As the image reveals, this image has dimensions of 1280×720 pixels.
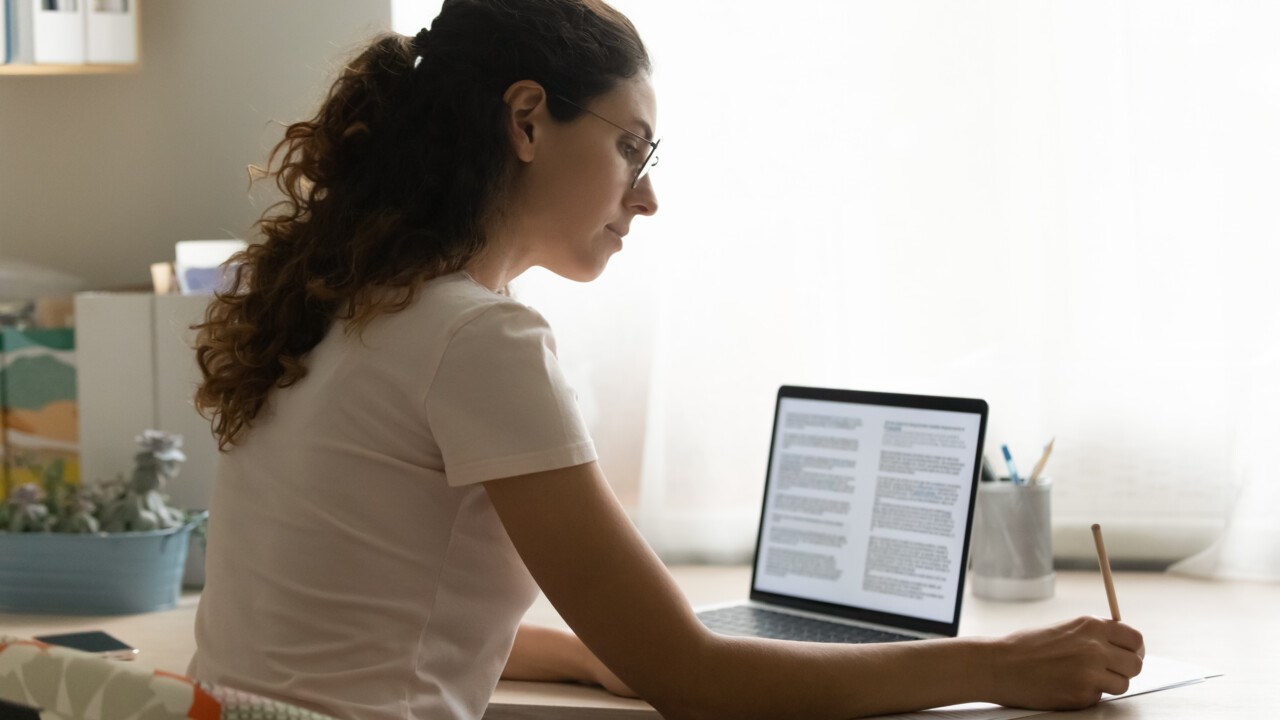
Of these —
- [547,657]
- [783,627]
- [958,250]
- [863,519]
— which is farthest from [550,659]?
[958,250]

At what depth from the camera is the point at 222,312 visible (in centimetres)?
103

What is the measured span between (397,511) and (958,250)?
1.16m

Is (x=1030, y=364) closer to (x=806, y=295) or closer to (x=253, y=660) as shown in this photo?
(x=806, y=295)

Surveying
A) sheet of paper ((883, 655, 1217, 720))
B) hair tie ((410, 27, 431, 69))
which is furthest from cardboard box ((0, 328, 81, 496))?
sheet of paper ((883, 655, 1217, 720))

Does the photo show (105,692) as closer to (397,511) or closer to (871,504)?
(397,511)

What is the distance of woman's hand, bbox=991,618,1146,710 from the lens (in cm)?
97

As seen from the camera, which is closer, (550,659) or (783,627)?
(550,659)

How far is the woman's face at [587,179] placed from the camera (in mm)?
989

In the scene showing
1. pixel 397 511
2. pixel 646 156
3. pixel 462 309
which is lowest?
pixel 397 511

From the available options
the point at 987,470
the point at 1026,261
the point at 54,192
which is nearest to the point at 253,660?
the point at 987,470

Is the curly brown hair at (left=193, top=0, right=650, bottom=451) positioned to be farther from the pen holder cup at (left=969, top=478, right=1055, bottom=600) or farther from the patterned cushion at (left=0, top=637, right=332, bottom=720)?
the pen holder cup at (left=969, top=478, right=1055, bottom=600)

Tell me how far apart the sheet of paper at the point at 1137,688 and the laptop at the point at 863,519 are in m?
0.19

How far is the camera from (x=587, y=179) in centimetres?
100

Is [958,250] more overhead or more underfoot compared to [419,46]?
more underfoot
